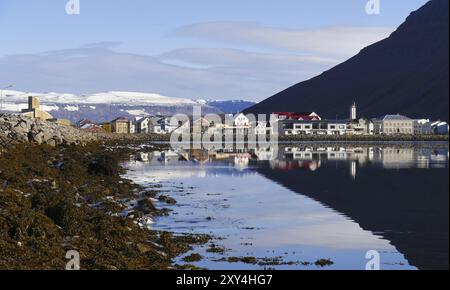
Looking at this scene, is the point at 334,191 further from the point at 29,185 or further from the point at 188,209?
the point at 29,185

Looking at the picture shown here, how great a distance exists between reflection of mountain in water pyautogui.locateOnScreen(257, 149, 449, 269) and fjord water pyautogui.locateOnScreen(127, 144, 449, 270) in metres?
0.04

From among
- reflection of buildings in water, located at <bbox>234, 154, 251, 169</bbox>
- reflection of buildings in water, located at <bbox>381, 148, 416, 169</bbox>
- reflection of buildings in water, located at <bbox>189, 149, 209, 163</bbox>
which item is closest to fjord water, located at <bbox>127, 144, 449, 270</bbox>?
reflection of buildings in water, located at <bbox>381, 148, 416, 169</bbox>

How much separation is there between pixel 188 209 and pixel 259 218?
4.57 metres

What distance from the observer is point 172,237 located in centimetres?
2284

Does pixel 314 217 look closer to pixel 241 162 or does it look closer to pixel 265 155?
pixel 241 162

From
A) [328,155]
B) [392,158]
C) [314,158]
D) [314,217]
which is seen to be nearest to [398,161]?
[392,158]

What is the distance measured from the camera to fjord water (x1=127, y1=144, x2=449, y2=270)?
19.9m

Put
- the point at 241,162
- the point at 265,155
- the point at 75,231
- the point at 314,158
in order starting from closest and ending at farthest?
the point at 75,231, the point at 241,162, the point at 314,158, the point at 265,155

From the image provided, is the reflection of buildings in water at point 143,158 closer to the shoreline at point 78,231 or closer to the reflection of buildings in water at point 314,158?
the reflection of buildings in water at point 314,158

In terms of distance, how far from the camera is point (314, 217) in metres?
28.8

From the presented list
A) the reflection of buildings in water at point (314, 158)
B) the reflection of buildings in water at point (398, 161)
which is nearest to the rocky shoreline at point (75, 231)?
the reflection of buildings in water at point (314, 158)

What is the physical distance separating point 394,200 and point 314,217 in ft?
27.9

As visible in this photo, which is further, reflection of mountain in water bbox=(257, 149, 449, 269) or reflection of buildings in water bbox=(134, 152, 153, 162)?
reflection of buildings in water bbox=(134, 152, 153, 162)

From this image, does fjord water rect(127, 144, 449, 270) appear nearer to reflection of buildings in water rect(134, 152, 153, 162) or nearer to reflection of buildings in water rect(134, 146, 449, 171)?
reflection of buildings in water rect(134, 146, 449, 171)
